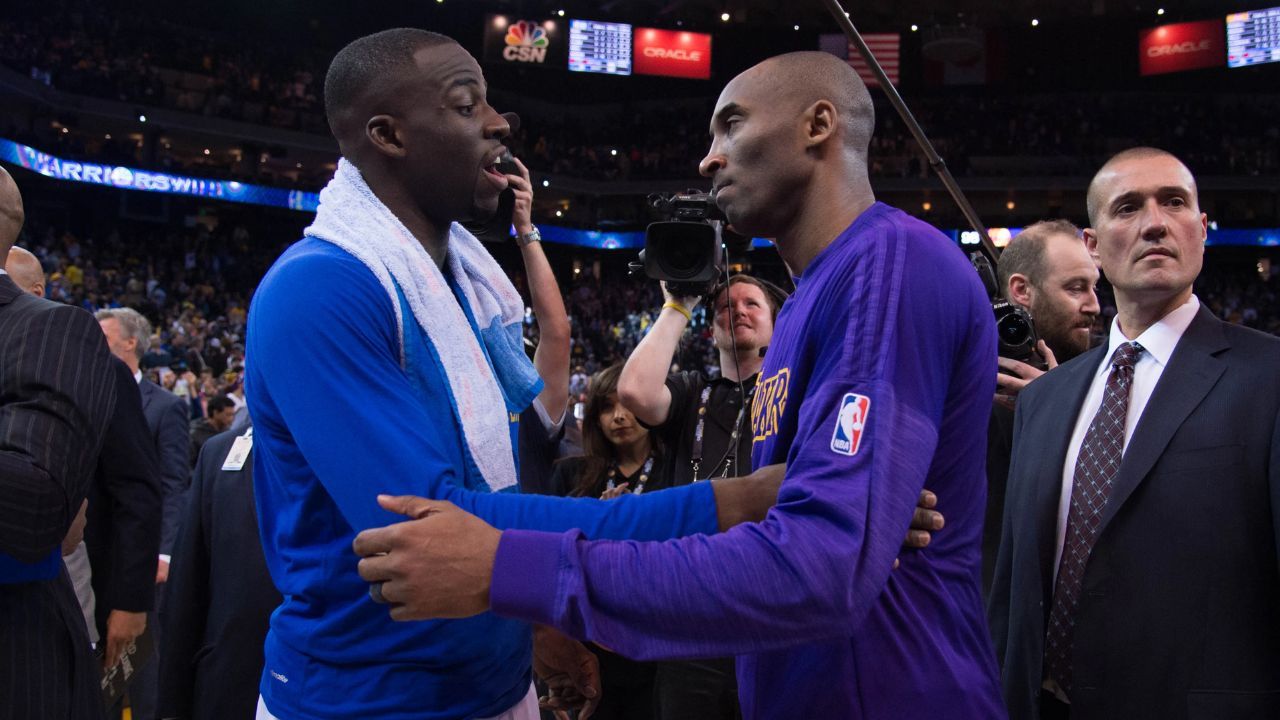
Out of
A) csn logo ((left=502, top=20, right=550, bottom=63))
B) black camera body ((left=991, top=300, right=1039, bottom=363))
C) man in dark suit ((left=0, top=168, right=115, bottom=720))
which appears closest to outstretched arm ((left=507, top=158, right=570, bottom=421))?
man in dark suit ((left=0, top=168, right=115, bottom=720))

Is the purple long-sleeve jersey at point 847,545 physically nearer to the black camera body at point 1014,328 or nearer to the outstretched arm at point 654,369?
the black camera body at point 1014,328

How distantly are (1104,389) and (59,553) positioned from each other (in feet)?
7.95

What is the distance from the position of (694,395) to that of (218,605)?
5.45 feet

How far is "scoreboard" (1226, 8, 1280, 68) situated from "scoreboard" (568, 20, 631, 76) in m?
15.8

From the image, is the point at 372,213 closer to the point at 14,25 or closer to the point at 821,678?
the point at 821,678

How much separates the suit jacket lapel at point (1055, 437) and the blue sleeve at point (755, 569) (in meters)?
1.20

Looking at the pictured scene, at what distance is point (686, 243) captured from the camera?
10.2 ft

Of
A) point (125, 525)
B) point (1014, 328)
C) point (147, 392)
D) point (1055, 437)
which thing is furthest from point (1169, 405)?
point (147, 392)

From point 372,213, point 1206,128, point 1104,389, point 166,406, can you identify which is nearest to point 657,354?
point 1104,389

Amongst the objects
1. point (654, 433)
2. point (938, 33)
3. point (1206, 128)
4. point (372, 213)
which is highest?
point (938, 33)

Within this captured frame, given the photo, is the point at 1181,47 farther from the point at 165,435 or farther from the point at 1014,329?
the point at 165,435

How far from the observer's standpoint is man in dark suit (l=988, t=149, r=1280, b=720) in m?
1.94

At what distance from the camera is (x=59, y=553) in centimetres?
209

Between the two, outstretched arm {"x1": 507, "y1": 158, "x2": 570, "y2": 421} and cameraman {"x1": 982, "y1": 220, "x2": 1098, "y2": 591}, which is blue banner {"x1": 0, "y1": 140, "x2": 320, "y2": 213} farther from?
cameraman {"x1": 982, "y1": 220, "x2": 1098, "y2": 591}
